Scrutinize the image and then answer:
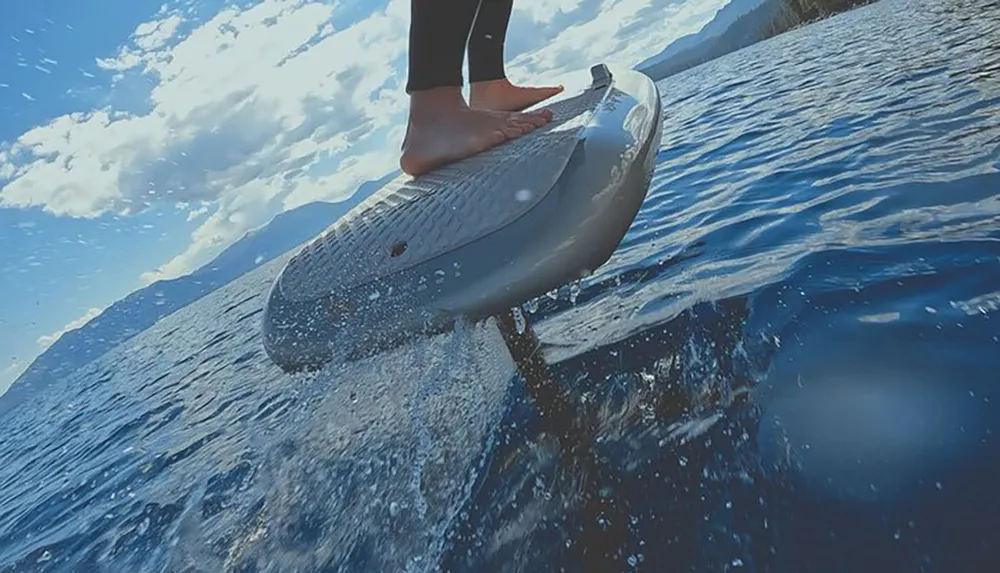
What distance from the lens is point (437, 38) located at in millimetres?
1990

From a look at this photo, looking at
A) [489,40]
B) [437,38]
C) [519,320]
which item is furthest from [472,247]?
[489,40]

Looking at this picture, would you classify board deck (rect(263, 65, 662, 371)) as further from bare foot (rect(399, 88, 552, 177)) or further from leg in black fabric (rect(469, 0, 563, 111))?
leg in black fabric (rect(469, 0, 563, 111))

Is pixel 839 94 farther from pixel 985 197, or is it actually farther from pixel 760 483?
pixel 760 483

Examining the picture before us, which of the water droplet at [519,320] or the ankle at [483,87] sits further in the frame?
the ankle at [483,87]

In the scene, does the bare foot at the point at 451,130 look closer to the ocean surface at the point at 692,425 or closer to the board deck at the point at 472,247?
the board deck at the point at 472,247

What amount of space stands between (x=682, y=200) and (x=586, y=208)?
3298 millimetres

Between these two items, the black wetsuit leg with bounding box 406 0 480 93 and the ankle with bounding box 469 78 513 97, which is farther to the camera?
the ankle with bounding box 469 78 513 97

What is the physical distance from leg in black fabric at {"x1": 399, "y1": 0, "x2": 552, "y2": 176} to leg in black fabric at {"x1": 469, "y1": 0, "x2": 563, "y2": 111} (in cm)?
53

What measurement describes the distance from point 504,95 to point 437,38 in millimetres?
1121

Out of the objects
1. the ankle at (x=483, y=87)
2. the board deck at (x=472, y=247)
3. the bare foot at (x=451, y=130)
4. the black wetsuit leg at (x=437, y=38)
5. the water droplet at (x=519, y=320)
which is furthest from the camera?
the ankle at (x=483, y=87)

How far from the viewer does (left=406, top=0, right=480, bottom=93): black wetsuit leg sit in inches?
76.7

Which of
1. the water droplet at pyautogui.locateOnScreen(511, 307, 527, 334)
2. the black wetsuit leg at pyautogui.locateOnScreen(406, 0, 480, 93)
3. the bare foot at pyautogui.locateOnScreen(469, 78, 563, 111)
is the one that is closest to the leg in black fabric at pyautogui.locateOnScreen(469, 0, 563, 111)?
the bare foot at pyautogui.locateOnScreen(469, 78, 563, 111)

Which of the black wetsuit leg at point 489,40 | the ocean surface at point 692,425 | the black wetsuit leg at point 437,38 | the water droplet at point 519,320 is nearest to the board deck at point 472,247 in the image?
the ocean surface at point 692,425

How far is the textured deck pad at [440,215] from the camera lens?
5.80 ft
